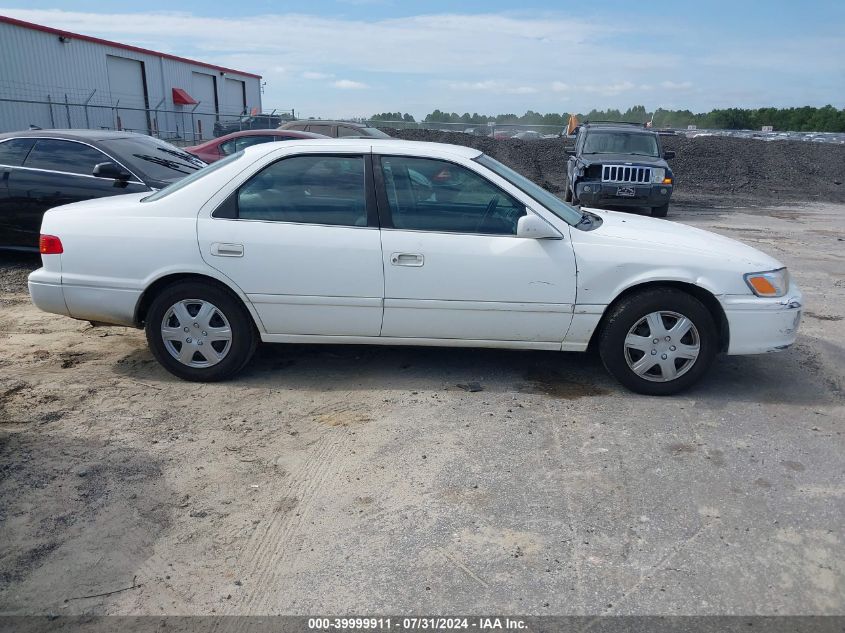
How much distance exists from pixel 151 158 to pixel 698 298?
6.33m

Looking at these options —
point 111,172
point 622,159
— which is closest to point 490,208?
point 111,172

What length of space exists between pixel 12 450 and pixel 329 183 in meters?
2.52

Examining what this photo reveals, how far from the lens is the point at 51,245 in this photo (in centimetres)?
491

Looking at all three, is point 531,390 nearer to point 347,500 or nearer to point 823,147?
point 347,500

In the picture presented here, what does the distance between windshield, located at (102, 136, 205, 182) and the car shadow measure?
3.06 meters

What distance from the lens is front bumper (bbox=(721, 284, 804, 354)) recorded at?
4.67m

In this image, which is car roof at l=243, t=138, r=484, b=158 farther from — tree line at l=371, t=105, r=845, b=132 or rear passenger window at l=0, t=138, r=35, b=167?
tree line at l=371, t=105, r=845, b=132

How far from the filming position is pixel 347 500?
11.6ft

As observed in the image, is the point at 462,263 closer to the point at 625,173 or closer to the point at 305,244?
the point at 305,244

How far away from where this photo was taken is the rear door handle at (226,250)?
471 centimetres

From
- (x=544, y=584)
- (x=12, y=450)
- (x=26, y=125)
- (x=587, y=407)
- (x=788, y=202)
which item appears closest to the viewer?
(x=544, y=584)

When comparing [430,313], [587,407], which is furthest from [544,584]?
[430,313]

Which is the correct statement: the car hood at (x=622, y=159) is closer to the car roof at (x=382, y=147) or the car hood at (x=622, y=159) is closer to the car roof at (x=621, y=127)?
the car roof at (x=621, y=127)

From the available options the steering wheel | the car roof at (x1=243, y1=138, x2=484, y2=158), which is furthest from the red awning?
the steering wheel
